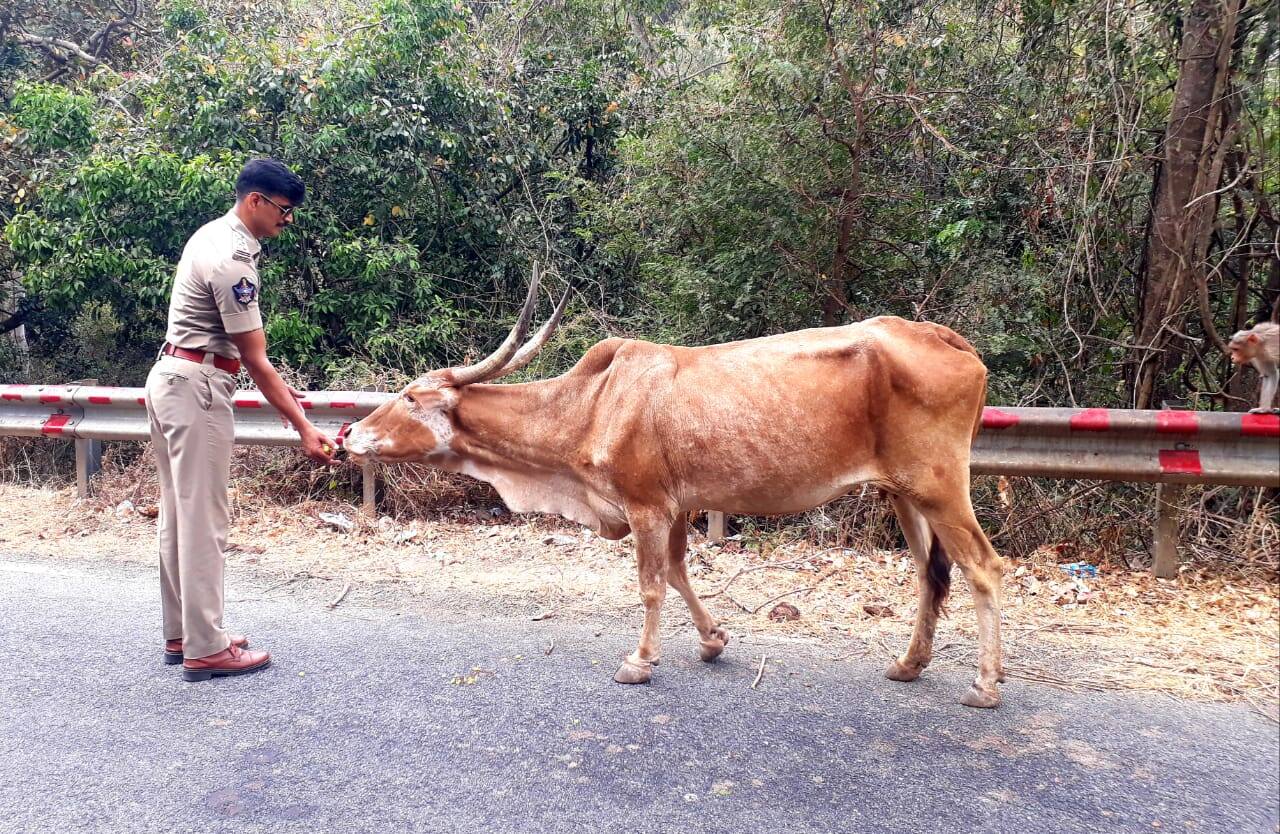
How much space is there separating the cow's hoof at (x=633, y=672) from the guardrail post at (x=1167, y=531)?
9.95 ft

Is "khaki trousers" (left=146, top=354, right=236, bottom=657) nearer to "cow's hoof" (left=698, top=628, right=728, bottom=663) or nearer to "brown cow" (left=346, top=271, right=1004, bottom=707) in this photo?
"brown cow" (left=346, top=271, right=1004, bottom=707)

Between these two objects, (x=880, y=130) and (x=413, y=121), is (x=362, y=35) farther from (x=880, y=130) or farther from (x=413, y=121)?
(x=880, y=130)

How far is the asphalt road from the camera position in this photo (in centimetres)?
280

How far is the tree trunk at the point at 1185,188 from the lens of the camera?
17.5 feet

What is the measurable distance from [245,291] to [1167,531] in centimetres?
488

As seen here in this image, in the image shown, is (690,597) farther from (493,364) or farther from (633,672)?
(493,364)

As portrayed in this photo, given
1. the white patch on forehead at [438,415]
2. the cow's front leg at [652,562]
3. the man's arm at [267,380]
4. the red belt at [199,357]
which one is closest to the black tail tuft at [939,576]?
the cow's front leg at [652,562]

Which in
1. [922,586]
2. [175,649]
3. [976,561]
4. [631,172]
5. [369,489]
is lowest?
[175,649]

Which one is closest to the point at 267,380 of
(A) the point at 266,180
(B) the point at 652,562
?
(A) the point at 266,180

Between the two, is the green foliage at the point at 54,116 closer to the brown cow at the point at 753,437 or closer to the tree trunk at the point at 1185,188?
the brown cow at the point at 753,437

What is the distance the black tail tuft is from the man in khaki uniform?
3007mm

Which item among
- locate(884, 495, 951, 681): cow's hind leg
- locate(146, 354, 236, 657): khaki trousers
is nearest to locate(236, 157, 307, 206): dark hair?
locate(146, 354, 236, 657): khaki trousers

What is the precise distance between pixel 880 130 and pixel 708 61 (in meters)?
3.70

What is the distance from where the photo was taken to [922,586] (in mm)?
4031
